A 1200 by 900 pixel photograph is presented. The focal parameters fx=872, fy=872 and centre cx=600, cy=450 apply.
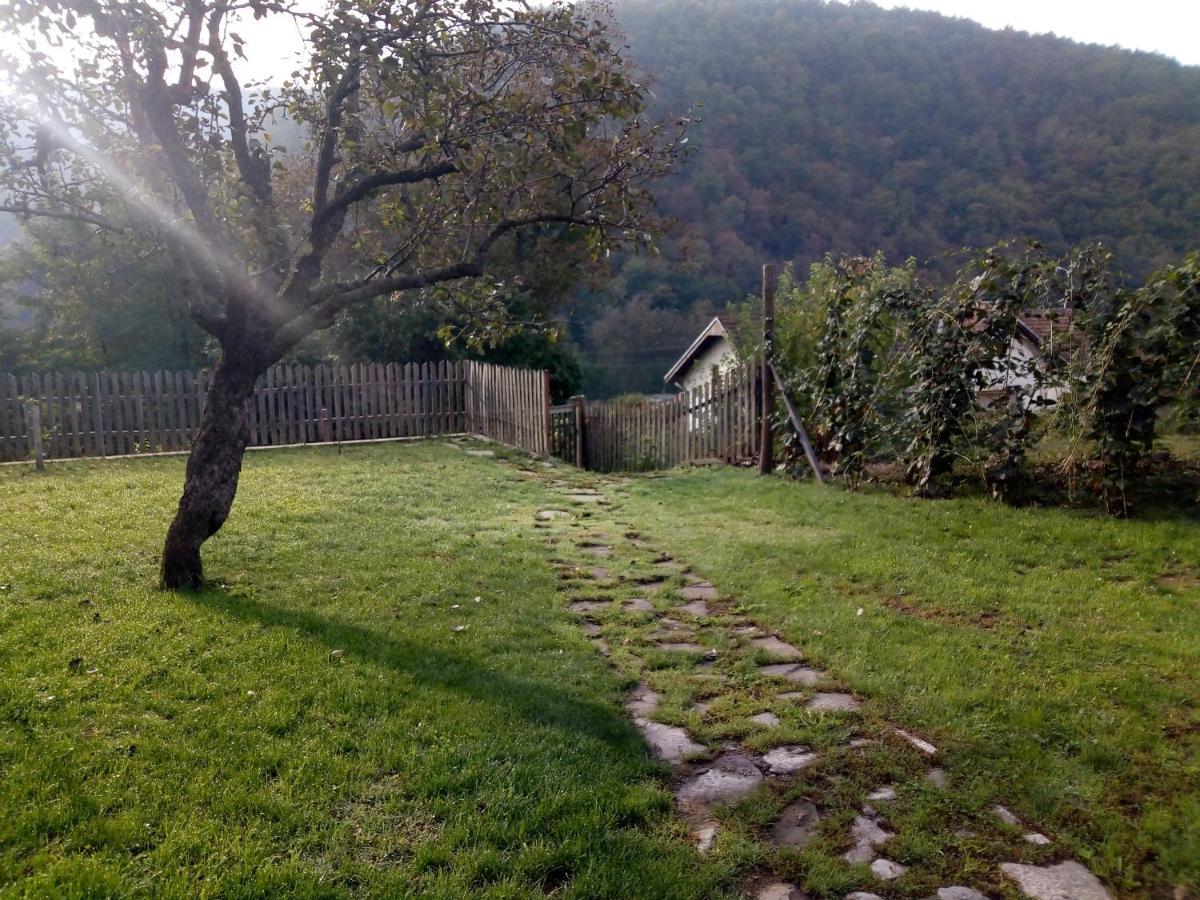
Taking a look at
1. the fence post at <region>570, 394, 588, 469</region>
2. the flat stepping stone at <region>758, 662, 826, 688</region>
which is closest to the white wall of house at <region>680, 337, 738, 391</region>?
the fence post at <region>570, 394, 588, 469</region>

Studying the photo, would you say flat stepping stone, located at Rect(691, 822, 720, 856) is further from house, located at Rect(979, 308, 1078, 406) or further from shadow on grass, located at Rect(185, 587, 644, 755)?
house, located at Rect(979, 308, 1078, 406)

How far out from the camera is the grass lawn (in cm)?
310

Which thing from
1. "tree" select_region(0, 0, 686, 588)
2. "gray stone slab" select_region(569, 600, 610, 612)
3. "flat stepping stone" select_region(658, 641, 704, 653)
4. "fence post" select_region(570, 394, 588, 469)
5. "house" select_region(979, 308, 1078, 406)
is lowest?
"flat stepping stone" select_region(658, 641, 704, 653)

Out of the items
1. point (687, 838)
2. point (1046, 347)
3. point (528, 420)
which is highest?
point (1046, 347)

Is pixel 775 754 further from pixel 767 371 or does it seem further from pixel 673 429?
pixel 673 429

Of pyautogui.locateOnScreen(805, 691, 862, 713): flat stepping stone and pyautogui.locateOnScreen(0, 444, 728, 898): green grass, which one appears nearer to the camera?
pyautogui.locateOnScreen(0, 444, 728, 898): green grass

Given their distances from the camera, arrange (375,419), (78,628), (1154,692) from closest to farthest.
Result: (1154,692) < (78,628) < (375,419)

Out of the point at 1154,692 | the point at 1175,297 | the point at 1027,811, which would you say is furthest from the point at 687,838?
the point at 1175,297

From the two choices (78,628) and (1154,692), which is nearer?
(1154,692)

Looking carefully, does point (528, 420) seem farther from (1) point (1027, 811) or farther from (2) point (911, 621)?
(1) point (1027, 811)

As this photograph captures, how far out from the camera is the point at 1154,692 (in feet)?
14.1

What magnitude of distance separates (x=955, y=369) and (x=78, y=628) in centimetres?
772

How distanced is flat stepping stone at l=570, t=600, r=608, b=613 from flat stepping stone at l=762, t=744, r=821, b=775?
7.84 ft

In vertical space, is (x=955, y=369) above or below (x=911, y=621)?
above
